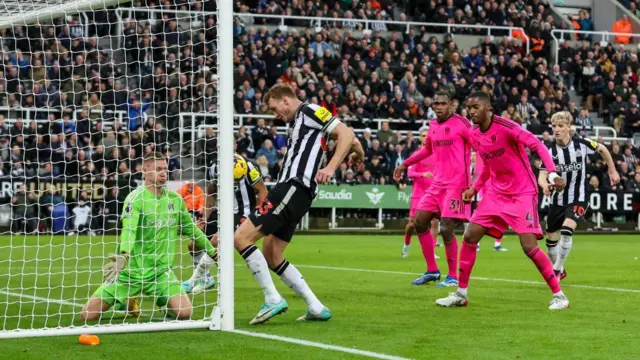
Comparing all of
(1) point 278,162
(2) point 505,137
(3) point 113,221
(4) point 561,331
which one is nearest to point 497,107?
(1) point 278,162

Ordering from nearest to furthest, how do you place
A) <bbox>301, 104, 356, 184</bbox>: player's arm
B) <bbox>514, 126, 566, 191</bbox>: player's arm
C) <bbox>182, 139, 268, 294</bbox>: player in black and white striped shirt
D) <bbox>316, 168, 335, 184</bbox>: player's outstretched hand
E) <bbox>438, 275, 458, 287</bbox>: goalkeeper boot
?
<bbox>316, 168, 335, 184</bbox>: player's outstretched hand
<bbox>301, 104, 356, 184</bbox>: player's arm
<bbox>514, 126, 566, 191</bbox>: player's arm
<bbox>182, 139, 268, 294</bbox>: player in black and white striped shirt
<bbox>438, 275, 458, 287</bbox>: goalkeeper boot

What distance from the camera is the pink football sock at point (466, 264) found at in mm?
11148

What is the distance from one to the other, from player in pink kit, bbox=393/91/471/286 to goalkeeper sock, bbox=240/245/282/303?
14.5 ft

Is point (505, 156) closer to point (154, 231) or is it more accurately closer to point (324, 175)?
point (324, 175)

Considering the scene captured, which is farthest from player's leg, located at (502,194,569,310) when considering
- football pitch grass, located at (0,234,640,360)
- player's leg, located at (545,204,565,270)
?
player's leg, located at (545,204,565,270)

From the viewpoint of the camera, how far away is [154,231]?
10148 mm

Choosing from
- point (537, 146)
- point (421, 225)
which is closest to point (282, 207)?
point (537, 146)

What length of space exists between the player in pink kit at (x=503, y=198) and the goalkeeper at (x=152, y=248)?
8.98 ft

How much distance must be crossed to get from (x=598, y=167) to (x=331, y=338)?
79.5 feet

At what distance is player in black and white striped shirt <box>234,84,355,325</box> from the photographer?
9555 millimetres

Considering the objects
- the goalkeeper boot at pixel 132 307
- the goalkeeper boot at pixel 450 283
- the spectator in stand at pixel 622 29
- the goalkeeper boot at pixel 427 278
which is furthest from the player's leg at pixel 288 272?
the spectator in stand at pixel 622 29

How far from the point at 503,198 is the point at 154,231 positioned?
11.7ft

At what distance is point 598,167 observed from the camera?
31469 mm

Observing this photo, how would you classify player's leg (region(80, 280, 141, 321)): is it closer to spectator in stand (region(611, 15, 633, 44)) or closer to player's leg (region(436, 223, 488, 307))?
player's leg (region(436, 223, 488, 307))
